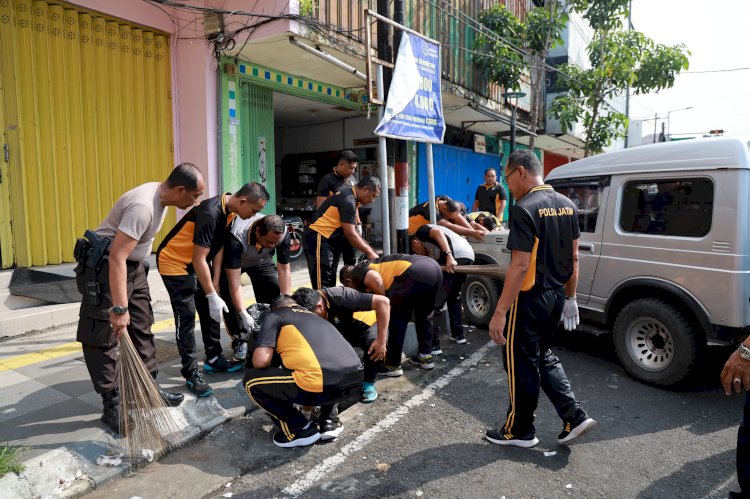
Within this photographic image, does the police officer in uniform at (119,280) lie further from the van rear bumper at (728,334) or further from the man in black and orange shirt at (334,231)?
the van rear bumper at (728,334)

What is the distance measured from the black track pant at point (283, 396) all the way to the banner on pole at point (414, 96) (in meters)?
3.13

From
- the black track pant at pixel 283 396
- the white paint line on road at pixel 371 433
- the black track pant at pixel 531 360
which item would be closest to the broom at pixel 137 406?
the black track pant at pixel 283 396

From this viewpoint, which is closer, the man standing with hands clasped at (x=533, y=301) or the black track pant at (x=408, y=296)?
the man standing with hands clasped at (x=533, y=301)

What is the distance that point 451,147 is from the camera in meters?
14.3

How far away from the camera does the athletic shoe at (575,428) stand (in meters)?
3.26

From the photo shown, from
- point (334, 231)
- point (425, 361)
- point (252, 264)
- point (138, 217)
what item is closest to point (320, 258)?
point (334, 231)

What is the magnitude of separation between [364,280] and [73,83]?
4836 mm

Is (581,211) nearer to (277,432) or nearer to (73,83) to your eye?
(277,432)

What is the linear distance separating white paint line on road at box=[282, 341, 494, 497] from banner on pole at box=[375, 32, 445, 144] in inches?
101

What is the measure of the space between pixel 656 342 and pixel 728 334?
0.60 m

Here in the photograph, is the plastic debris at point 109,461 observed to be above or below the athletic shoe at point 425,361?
below

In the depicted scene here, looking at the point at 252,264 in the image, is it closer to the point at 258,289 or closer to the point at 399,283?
the point at 258,289

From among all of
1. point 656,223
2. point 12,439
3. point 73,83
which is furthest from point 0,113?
point 656,223

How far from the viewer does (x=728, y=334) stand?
3.98 meters
